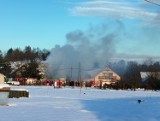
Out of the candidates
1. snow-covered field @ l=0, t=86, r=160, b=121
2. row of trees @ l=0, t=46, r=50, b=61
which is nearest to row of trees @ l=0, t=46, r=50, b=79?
row of trees @ l=0, t=46, r=50, b=61

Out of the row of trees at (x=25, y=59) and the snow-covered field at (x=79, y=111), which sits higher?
the row of trees at (x=25, y=59)

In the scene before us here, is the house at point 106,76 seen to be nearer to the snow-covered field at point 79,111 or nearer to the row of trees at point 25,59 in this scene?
the row of trees at point 25,59

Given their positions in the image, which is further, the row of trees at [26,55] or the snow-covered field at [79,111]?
the row of trees at [26,55]

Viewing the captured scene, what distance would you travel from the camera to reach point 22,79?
12738 cm

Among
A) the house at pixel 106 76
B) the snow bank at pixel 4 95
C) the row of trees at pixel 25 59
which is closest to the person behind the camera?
the snow bank at pixel 4 95

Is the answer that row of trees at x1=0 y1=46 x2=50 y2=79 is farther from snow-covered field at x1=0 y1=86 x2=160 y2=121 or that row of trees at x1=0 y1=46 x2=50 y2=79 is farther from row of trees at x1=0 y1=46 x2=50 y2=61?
snow-covered field at x1=0 y1=86 x2=160 y2=121

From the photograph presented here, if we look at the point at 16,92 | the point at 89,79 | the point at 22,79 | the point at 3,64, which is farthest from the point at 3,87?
the point at 89,79

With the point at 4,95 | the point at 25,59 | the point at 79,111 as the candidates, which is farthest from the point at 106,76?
the point at 79,111

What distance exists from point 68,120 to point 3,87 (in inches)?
538

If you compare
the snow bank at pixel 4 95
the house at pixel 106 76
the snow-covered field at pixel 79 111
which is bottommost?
the snow-covered field at pixel 79 111

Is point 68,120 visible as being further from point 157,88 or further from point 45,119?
point 157,88

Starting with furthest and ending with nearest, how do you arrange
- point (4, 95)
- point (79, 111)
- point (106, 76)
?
point (106, 76)
point (4, 95)
point (79, 111)

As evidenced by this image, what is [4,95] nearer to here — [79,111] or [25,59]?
[79,111]

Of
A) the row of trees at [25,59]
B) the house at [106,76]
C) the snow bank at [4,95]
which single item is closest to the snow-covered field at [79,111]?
the snow bank at [4,95]
